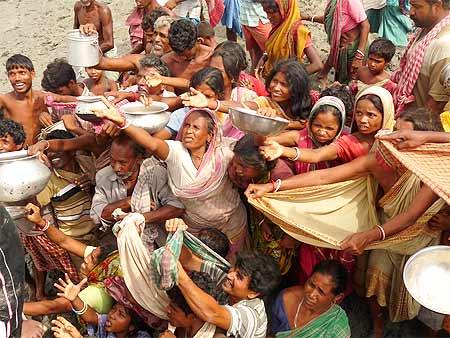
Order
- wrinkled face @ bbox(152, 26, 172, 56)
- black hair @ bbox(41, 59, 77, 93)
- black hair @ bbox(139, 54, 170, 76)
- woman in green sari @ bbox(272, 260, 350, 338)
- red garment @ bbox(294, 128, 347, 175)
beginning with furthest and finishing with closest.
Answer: wrinkled face @ bbox(152, 26, 172, 56) → black hair @ bbox(41, 59, 77, 93) → black hair @ bbox(139, 54, 170, 76) → red garment @ bbox(294, 128, 347, 175) → woman in green sari @ bbox(272, 260, 350, 338)

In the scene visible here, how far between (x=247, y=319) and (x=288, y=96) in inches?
49.7

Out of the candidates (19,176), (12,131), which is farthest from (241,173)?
(12,131)

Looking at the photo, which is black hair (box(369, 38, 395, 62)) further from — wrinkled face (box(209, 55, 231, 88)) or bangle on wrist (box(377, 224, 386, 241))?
bangle on wrist (box(377, 224, 386, 241))

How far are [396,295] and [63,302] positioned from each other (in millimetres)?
1555

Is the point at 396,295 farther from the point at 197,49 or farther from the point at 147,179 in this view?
the point at 197,49

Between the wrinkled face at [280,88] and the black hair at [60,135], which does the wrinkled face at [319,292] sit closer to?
the wrinkled face at [280,88]

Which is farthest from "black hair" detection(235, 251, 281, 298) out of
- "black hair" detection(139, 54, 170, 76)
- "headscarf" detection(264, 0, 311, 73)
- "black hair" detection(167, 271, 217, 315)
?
"headscarf" detection(264, 0, 311, 73)

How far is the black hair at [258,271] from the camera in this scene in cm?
263

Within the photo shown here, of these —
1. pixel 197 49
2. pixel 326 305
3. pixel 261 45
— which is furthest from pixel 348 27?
pixel 326 305

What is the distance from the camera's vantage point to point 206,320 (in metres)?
2.43

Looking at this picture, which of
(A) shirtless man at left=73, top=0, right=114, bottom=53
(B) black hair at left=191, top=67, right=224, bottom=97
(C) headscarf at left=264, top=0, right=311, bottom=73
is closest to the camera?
(B) black hair at left=191, top=67, right=224, bottom=97

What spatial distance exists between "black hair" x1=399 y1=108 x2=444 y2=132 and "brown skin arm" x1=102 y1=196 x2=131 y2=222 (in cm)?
138

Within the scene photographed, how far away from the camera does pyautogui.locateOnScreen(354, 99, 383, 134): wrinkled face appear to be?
2.80 meters

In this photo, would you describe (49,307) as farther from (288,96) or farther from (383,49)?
(383,49)
